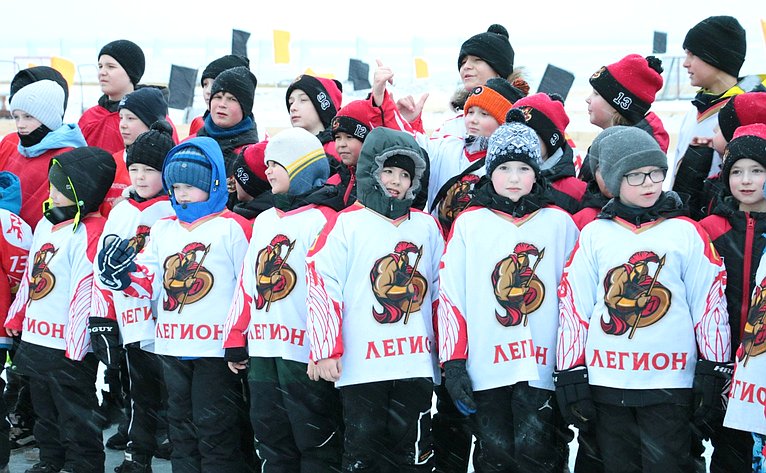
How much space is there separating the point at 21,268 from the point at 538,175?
2.58 m

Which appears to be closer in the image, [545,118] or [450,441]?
[545,118]

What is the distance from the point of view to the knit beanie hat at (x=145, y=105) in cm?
500

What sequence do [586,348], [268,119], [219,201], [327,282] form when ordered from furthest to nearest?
[268,119] < [219,201] < [327,282] < [586,348]

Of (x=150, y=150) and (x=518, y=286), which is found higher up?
(x=150, y=150)

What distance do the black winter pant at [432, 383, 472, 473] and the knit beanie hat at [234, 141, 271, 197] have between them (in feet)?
4.03

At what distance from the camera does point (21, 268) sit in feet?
15.3

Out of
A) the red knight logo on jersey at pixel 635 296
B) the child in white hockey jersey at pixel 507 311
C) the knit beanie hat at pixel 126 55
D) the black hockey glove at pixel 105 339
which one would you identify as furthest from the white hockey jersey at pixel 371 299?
the knit beanie hat at pixel 126 55

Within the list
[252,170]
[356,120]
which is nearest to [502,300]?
[356,120]

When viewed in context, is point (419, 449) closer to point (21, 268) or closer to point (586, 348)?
point (586, 348)

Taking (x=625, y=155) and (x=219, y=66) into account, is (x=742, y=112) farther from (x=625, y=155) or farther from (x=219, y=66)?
(x=219, y=66)

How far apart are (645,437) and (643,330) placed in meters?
0.38

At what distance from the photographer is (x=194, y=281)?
402 centimetres

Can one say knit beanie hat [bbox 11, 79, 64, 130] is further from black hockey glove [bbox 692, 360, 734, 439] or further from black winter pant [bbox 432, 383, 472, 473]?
black hockey glove [bbox 692, 360, 734, 439]

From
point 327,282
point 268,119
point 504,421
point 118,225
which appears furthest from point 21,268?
point 268,119
